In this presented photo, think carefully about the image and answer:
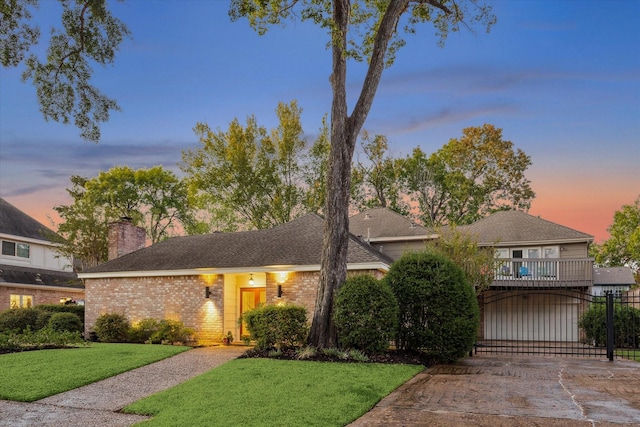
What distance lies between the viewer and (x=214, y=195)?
35.4 m

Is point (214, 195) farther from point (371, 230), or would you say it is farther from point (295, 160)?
point (371, 230)

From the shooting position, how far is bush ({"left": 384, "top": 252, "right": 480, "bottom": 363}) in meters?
13.0

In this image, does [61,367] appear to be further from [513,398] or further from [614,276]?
[614,276]

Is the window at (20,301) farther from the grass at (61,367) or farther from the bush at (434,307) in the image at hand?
the bush at (434,307)

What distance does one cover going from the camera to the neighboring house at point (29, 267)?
28438 millimetres

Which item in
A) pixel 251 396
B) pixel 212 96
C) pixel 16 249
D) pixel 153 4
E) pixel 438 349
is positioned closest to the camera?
pixel 251 396

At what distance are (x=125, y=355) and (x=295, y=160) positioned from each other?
2173 centimetres

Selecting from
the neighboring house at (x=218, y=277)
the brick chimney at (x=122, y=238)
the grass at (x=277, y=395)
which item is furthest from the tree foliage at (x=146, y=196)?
the grass at (x=277, y=395)

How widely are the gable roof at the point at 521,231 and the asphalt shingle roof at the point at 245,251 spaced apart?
8.84 metres

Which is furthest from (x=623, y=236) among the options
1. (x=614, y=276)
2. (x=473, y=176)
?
(x=473, y=176)

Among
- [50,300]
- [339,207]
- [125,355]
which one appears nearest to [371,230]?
[339,207]

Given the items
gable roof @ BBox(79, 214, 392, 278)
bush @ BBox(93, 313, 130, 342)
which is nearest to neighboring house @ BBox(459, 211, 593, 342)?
gable roof @ BBox(79, 214, 392, 278)

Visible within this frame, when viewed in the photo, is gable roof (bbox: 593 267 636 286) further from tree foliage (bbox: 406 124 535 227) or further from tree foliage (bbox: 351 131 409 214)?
tree foliage (bbox: 351 131 409 214)

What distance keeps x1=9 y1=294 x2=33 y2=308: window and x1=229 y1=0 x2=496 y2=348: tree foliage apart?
67.6 ft
